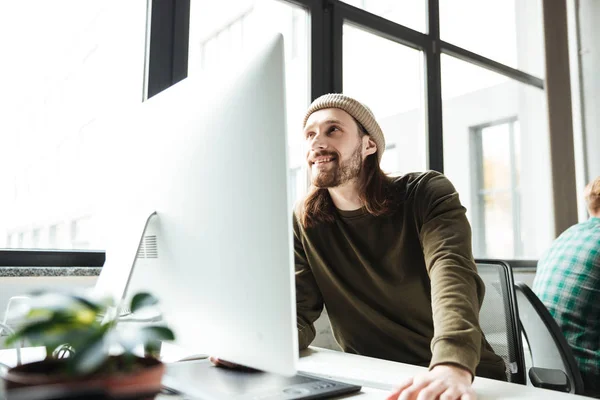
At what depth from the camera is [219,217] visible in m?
0.66

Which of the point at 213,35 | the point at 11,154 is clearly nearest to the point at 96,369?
the point at 11,154

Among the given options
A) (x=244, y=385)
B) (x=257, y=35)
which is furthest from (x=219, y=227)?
(x=257, y=35)

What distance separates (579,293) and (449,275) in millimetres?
1016

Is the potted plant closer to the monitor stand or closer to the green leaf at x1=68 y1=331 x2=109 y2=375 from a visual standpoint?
the green leaf at x1=68 y1=331 x2=109 y2=375

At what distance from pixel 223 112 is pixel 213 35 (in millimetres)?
1638

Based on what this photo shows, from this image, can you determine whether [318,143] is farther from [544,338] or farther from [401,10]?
[401,10]

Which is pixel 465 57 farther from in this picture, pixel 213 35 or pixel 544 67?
pixel 213 35

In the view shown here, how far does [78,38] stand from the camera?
5.95ft

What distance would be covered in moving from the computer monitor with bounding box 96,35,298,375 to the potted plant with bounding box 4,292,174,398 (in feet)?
0.47

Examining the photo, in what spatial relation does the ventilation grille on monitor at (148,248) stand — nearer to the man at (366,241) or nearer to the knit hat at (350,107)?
the man at (366,241)

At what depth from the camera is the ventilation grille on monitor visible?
0.78 m

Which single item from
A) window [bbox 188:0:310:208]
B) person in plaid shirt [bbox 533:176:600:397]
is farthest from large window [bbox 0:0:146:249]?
person in plaid shirt [bbox 533:176:600:397]

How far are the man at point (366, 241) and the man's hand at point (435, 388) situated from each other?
407mm

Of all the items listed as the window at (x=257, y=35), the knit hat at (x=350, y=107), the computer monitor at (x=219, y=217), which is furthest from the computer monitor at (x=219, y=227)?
the window at (x=257, y=35)
